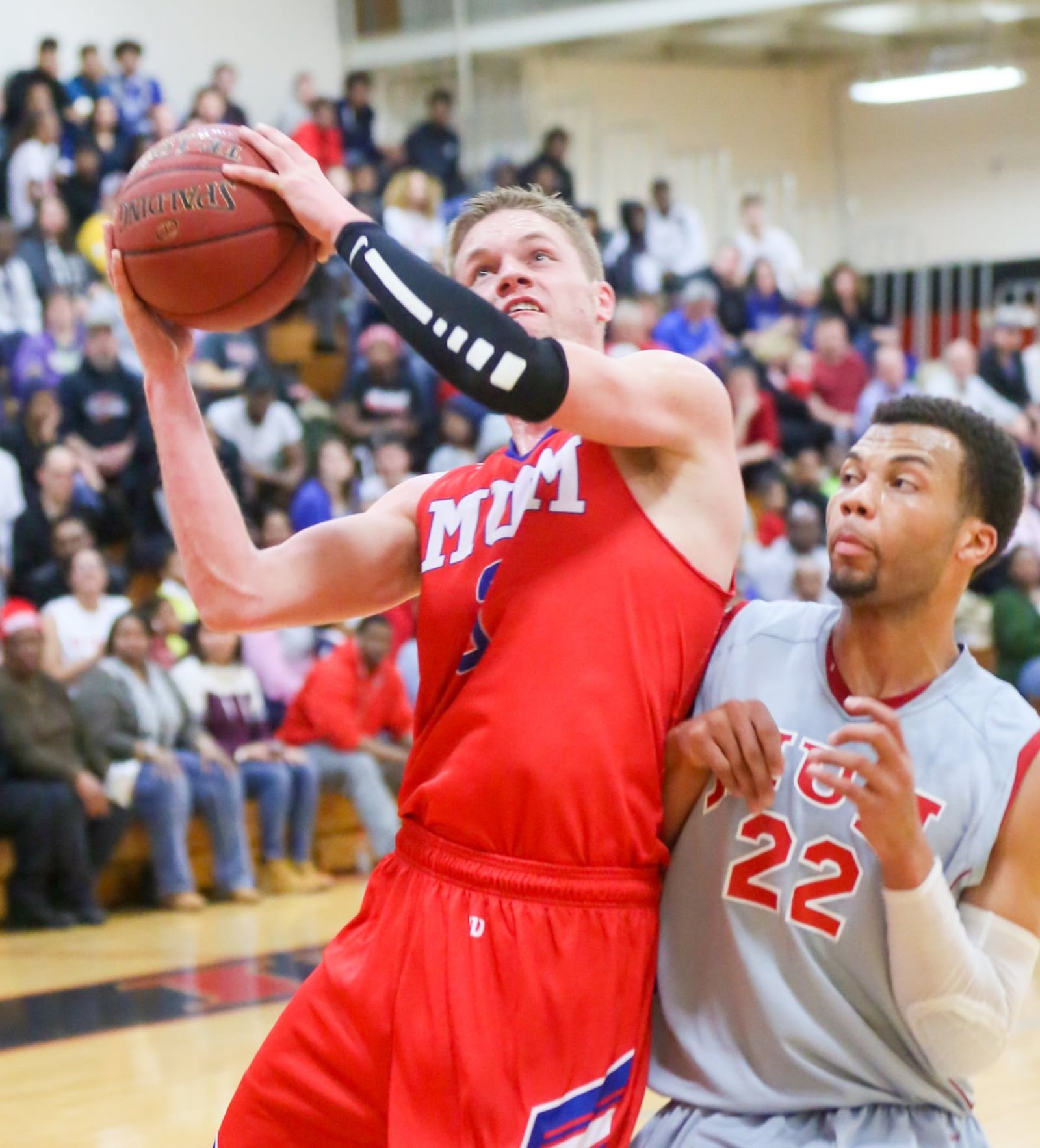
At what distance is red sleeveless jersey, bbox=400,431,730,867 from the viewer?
2508 millimetres

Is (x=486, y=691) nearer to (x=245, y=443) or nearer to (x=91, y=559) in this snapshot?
(x=91, y=559)

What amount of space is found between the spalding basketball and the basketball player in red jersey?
0.15ft

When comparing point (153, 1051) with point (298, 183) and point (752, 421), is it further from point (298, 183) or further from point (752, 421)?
point (752, 421)

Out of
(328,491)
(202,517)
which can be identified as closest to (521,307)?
(202,517)

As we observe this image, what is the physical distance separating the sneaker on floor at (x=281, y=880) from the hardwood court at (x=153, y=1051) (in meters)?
0.60

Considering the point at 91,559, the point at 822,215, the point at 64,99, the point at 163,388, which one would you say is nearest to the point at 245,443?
the point at 91,559

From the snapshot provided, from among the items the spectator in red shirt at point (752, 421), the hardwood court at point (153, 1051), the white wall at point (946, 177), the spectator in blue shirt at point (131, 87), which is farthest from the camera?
the white wall at point (946, 177)

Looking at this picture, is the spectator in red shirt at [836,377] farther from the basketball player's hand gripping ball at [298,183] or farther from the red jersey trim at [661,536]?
the basketball player's hand gripping ball at [298,183]

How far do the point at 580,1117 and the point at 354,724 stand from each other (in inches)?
260

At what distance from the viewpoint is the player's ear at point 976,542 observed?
2.56 m

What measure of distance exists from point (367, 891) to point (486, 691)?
0.46 metres

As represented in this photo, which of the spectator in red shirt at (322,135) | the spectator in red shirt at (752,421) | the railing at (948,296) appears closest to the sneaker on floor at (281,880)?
the spectator in red shirt at (752,421)

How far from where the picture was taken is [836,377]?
43.6 ft

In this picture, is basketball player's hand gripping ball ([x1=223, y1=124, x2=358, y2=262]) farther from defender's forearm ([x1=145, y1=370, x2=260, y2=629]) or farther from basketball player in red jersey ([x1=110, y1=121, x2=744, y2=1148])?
defender's forearm ([x1=145, y1=370, x2=260, y2=629])
